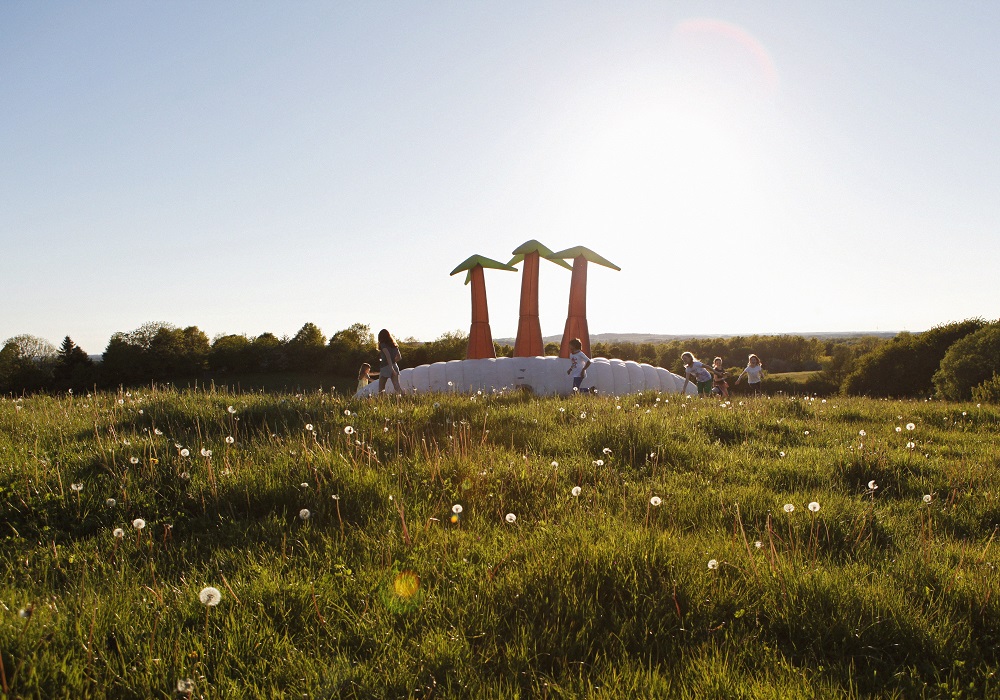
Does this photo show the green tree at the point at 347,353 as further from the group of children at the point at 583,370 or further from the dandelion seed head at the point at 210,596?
the dandelion seed head at the point at 210,596

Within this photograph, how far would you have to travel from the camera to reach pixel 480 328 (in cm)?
2161

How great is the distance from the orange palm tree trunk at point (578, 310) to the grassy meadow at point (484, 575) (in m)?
15.5

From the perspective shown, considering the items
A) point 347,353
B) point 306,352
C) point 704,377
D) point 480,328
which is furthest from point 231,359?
point 704,377

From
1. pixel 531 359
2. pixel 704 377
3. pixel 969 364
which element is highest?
pixel 531 359

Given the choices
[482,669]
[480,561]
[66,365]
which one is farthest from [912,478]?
[66,365]

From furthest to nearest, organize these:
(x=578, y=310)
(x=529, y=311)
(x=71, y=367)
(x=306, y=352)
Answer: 1. (x=306, y=352)
2. (x=71, y=367)
3. (x=529, y=311)
4. (x=578, y=310)

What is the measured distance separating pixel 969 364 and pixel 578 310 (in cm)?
1523

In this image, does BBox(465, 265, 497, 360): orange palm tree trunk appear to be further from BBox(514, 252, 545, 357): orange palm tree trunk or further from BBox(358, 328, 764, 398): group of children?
BBox(358, 328, 764, 398): group of children

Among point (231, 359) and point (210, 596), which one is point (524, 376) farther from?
point (231, 359)

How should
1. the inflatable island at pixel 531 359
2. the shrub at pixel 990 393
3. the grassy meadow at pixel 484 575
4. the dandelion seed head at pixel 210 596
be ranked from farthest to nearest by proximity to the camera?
the inflatable island at pixel 531 359
the shrub at pixel 990 393
the grassy meadow at pixel 484 575
the dandelion seed head at pixel 210 596

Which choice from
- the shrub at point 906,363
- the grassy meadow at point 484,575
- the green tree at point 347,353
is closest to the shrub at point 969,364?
the shrub at point 906,363

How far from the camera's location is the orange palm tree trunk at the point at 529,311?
71.1ft

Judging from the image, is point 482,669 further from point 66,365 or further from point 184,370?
point 66,365

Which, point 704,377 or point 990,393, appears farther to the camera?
point 704,377
